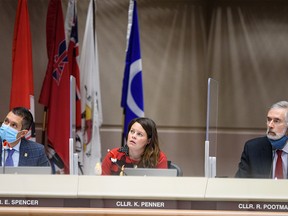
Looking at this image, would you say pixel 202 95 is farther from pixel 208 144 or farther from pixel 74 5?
pixel 208 144

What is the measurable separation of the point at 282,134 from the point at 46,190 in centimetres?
180

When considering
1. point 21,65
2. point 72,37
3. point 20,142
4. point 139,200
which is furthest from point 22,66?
point 139,200

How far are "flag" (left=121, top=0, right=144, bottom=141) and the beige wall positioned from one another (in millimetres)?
560

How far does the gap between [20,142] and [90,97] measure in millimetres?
1480

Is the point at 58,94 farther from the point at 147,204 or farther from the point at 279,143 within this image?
the point at 147,204

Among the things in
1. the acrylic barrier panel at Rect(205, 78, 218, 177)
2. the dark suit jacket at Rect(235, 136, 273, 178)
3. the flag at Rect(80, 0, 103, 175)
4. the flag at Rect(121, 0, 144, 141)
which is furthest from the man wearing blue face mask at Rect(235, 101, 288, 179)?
the flag at Rect(80, 0, 103, 175)

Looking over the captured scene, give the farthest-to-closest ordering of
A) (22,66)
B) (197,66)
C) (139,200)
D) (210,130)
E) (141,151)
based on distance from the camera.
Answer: (197,66), (22,66), (141,151), (210,130), (139,200)

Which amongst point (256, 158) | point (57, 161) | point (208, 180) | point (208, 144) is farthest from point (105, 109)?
point (208, 180)

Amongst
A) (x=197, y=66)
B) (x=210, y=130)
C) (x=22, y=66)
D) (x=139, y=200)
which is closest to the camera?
(x=139, y=200)

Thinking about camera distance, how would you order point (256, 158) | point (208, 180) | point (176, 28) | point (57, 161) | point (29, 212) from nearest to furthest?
point (29, 212) < point (208, 180) < point (256, 158) < point (57, 161) < point (176, 28)

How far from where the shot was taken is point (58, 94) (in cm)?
496

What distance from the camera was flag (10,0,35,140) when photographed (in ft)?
15.9

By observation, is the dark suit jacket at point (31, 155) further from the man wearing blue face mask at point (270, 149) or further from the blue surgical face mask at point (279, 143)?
the blue surgical face mask at point (279, 143)

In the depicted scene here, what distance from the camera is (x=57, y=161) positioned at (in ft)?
15.9
